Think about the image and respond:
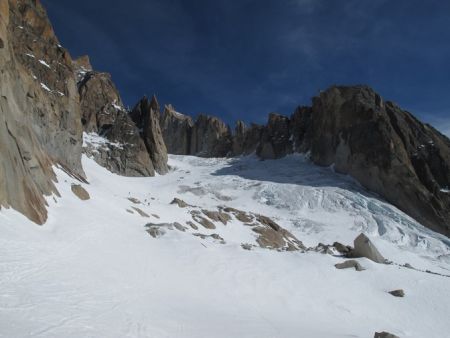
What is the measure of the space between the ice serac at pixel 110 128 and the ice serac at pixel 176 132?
54534 millimetres

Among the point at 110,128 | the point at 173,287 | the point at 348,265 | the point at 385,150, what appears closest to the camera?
the point at 173,287

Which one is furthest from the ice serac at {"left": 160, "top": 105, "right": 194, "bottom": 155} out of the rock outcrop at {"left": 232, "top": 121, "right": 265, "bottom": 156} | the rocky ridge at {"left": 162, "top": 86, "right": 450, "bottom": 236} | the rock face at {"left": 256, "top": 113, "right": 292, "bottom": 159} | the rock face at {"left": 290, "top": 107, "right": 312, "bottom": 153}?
the rock face at {"left": 290, "top": 107, "right": 312, "bottom": 153}

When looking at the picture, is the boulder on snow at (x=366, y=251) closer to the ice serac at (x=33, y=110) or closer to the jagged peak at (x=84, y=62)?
the ice serac at (x=33, y=110)

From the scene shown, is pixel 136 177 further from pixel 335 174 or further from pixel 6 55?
pixel 6 55

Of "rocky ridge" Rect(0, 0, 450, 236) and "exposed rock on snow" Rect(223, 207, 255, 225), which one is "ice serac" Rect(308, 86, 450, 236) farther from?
"exposed rock on snow" Rect(223, 207, 255, 225)

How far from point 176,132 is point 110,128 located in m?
66.5

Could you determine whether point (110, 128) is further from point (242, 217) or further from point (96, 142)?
point (242, 217)

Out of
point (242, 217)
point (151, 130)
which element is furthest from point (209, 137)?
point (242, 217)

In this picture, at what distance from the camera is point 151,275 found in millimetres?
14203

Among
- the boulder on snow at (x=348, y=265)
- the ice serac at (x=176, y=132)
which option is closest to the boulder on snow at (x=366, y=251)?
the boulder on snow at (x=348, y=265)

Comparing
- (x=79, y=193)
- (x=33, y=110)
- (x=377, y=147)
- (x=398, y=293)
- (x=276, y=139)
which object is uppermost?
(x=276, y=139)

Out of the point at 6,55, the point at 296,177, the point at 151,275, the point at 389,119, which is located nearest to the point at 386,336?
the point at 151,275

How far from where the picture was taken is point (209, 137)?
133625 mm

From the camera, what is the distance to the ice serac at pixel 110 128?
6962 cm
